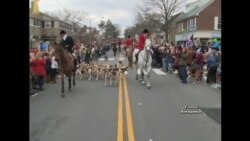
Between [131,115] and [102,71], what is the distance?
10.4 m

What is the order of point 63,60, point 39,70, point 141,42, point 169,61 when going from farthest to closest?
point 169,61 → point 141,42 → point 39,70 → point 63,60

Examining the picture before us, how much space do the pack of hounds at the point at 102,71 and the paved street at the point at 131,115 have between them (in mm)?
1510

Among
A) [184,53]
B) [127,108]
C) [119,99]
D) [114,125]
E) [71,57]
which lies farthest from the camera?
[184,53]

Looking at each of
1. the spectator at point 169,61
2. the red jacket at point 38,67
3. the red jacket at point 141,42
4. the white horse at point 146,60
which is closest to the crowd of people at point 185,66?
the red jacket at point 38,67

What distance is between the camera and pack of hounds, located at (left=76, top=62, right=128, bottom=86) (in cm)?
2039

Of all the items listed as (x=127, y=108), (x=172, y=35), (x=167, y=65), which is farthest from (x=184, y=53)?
(x=172, y=35)

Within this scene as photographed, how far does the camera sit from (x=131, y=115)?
11602mm

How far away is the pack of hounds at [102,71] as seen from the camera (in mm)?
20391

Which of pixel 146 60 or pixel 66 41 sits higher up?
pixel 66 41

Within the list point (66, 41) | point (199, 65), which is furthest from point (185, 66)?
point (66, 41)

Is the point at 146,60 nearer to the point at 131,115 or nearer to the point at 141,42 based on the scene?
the point at 141,42
